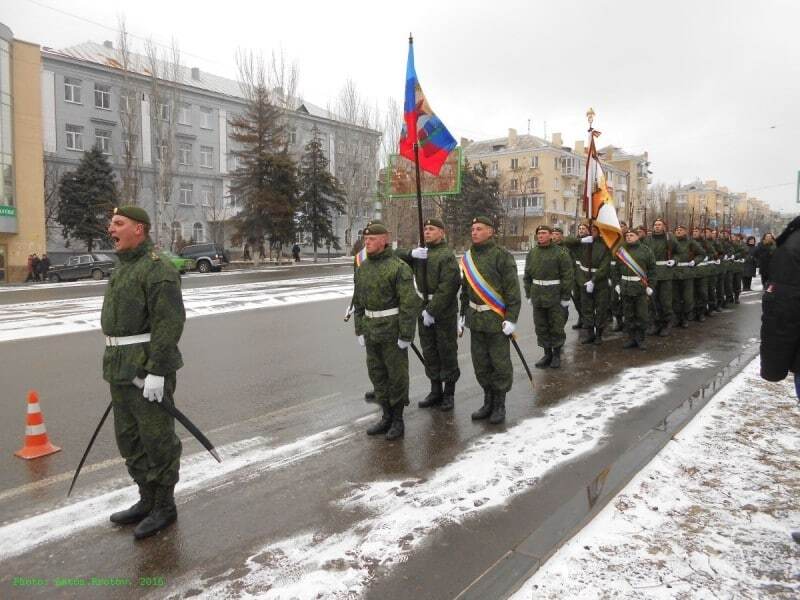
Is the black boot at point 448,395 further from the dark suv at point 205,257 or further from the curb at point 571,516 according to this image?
the dark suv at point 205,257

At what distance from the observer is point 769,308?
360 centimetres

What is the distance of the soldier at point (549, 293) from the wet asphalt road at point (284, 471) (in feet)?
1.13

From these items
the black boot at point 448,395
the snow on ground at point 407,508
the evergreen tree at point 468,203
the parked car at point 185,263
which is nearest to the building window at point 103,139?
the parked car at point 185,263

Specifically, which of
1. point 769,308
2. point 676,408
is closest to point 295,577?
point 769,308

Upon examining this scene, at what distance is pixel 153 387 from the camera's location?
3.61m

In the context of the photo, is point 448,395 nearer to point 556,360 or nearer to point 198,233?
point 556,360

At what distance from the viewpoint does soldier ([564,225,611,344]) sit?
1014 cm

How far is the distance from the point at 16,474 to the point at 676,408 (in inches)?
232

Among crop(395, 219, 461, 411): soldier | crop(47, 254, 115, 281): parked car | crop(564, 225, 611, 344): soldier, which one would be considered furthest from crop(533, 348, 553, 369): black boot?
crop(47, 254, 115, 281): parked car

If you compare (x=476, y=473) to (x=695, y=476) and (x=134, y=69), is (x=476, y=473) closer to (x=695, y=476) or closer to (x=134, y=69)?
(x=695, y=476)

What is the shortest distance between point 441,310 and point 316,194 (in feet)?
135

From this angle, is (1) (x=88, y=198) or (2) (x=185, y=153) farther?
(2) (x=185, y=153)

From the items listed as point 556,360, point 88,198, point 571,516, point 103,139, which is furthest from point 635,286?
point 103,139

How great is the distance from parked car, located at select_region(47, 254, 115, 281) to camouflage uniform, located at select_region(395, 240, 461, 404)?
27.3 metres
